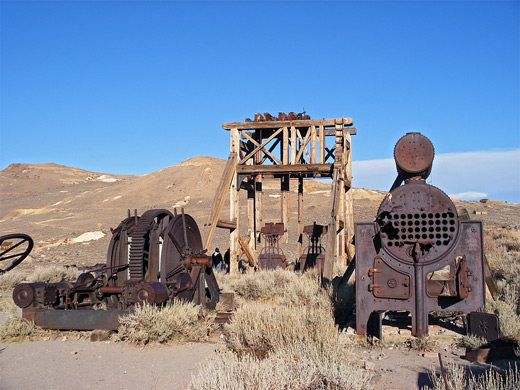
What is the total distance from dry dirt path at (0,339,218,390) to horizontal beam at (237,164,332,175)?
776 centimetres

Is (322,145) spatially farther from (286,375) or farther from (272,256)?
(286,375)

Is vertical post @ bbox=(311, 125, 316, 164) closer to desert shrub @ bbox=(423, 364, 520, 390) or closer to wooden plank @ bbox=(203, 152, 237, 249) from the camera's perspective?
wooden plank @ bbox=(203, 152, 237, 249)

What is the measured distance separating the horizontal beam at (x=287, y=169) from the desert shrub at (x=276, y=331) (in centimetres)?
753

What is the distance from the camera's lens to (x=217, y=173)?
5916 centimetres

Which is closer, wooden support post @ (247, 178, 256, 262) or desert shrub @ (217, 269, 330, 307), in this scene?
desert shrub @ (217, 269, 330, 307)

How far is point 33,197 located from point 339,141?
196 feet

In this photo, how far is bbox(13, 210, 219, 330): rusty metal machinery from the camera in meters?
8.66

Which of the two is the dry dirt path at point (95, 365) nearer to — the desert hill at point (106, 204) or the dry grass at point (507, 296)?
the dry grass at point (507, 296)

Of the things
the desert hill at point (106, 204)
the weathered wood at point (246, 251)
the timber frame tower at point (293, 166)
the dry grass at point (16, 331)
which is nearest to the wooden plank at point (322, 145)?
the timber frame tower at point (293, 166)

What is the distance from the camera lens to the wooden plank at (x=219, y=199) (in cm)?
1381

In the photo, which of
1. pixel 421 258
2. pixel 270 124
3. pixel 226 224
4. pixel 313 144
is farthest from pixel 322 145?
pixel 421 258

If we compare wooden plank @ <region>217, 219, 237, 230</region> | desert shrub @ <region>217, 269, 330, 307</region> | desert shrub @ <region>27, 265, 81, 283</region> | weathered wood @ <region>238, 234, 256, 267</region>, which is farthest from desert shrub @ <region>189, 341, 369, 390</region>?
desert shrub @ <region>27, 265, 81, 283</region>

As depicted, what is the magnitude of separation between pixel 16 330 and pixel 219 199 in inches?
271

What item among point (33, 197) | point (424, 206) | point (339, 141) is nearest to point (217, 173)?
point (33, 197)
